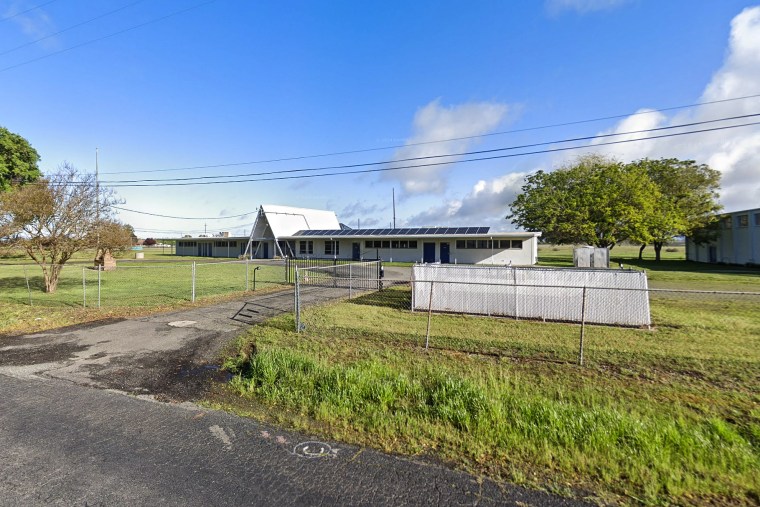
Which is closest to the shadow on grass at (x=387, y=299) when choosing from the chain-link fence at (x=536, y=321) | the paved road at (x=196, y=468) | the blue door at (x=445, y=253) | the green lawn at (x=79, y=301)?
the chain-link fence at (x=536, y=321)

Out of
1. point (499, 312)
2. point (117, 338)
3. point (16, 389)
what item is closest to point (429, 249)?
point (499, 312)

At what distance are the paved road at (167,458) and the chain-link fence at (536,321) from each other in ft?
11.7

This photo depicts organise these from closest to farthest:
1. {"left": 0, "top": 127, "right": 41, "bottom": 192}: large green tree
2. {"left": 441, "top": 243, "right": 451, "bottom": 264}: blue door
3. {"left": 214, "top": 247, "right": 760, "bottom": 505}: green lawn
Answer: {"left": 214, "top": 247, "right": 760, "bottom": 505}: green lawn, {"left": 0, "top": 127, "right": 41, "bottom": 192}: large green tree, {"left": 441, "top": 243, "right": 451, "bottom": 264}: blue door

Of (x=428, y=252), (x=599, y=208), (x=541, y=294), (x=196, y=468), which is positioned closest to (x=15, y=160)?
(x=428, y=252)

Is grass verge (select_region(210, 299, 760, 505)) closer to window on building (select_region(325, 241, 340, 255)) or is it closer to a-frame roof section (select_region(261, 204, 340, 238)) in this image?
window on building (select_region(325, 241, 340, 255))

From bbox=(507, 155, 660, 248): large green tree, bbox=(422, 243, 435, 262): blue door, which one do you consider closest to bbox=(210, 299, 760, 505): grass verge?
bbox=(507, 155, 660, 248): large green tree

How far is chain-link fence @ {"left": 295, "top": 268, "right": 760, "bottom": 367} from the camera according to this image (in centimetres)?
662

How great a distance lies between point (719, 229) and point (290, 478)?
150ft

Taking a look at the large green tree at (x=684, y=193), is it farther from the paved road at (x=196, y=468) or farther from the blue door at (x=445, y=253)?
the paved road at (x=196, y=468)

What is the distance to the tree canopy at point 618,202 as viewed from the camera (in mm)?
29453

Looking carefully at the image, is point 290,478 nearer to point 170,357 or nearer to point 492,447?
point 492,447

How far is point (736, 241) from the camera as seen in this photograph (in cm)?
3122

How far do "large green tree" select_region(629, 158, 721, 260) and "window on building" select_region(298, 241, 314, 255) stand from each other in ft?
111

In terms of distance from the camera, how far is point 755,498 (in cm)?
269
